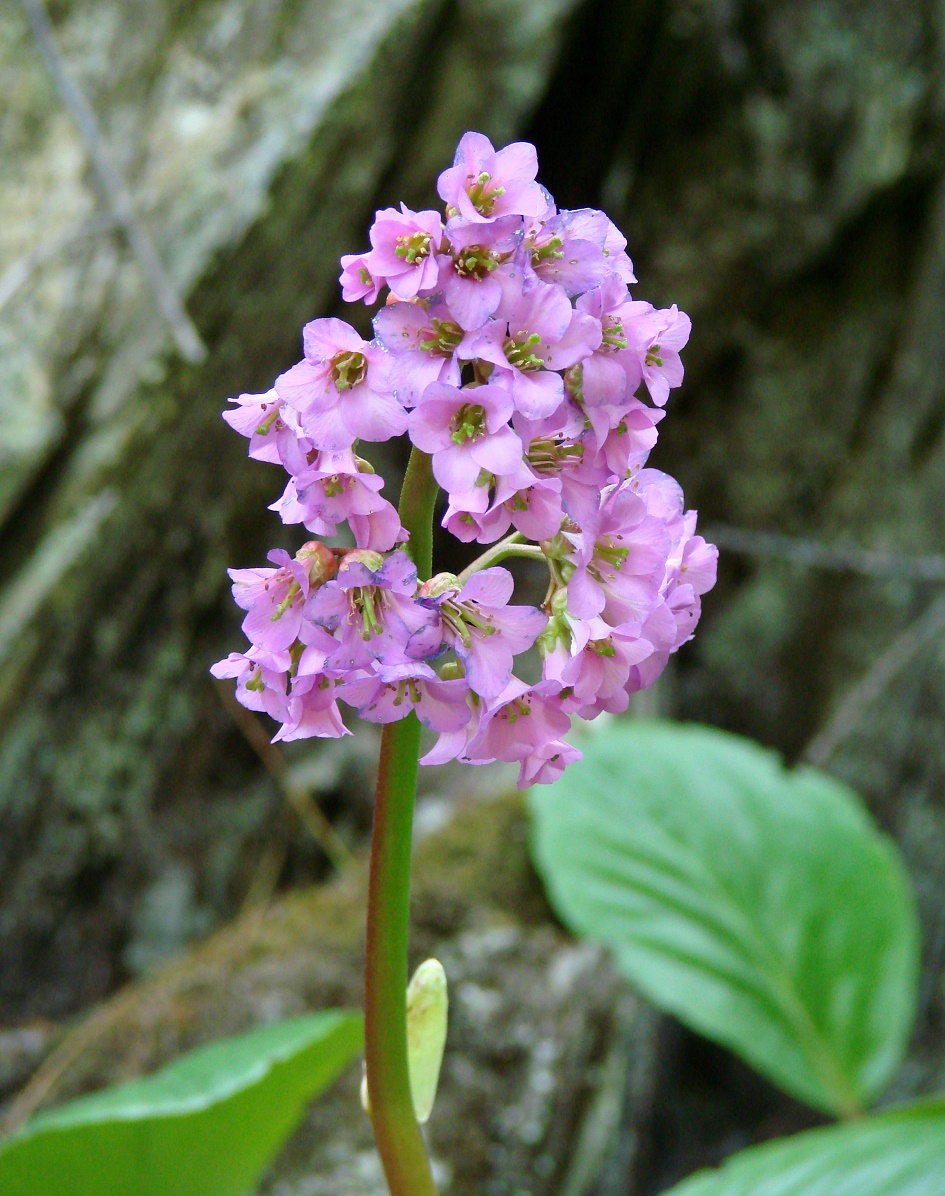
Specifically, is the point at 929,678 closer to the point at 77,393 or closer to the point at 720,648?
the point at 720,648

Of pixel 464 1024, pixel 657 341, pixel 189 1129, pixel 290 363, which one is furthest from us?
pixel 290 363

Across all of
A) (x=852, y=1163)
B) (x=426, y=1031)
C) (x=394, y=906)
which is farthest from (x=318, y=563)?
(x=852, y=1163)

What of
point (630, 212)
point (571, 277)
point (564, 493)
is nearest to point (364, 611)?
point (564, 493)

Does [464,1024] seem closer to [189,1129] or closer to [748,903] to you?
[748,903]

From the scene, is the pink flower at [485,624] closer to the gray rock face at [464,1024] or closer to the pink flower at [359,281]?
the pink flower at [359,281]

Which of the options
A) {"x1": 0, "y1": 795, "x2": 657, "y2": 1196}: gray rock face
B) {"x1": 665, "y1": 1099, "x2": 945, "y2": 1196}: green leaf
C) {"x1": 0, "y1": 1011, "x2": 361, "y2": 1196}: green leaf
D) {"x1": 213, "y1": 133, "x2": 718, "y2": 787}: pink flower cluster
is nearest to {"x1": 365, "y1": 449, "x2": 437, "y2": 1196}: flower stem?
{"x1": 213, "y1": 133, "x2": 718, "y2": 787}: pink flower cluster

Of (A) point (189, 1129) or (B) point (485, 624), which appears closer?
(B) point (485, 624)
